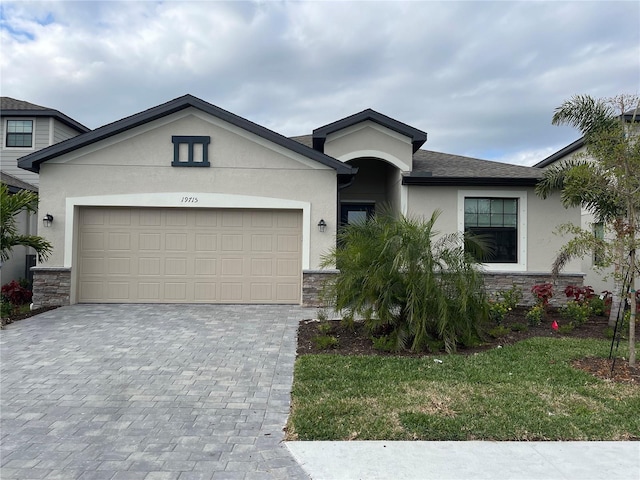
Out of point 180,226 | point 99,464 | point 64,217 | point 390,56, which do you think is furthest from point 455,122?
point 99,464

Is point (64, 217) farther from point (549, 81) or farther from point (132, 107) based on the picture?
point (549, 81)

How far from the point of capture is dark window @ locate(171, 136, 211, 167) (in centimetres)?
1085

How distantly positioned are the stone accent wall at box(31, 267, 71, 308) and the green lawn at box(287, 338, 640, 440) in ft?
23.5

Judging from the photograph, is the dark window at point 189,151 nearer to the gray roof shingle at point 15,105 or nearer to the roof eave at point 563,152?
the gray roof shingle at point 15,105

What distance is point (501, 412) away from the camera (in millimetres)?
4637

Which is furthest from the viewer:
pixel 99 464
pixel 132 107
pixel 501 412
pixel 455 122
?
pixel 455 122

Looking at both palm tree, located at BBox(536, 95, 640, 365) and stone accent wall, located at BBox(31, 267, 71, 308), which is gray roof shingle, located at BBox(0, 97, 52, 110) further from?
palm tree, located at BBox(536, 95, 640, 365)

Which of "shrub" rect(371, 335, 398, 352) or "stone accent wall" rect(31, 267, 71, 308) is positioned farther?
"stone accent wall" rect(31, 267, 71, 308)

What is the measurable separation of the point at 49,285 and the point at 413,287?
8.78 meters

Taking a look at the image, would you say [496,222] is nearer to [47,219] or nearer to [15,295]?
[47,219]

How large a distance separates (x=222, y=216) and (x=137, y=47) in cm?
453

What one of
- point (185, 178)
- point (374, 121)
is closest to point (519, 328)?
point (374, 121)

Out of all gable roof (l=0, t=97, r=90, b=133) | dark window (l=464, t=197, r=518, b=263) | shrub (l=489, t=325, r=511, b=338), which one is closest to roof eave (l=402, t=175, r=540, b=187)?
dark window (l=464, t=197, r=518, b=263)

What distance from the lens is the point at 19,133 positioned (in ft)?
51.7
